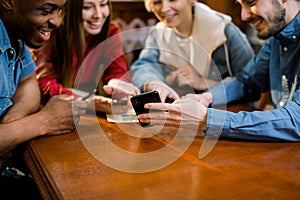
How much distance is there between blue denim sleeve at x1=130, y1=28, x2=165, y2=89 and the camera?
1754 mm

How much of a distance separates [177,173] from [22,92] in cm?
74

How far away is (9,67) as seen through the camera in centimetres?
129

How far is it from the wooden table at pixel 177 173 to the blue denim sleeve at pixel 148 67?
0.64 meters

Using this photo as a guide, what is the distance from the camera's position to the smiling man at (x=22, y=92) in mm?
1152

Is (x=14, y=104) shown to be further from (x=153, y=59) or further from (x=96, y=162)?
(x=153, y=59)

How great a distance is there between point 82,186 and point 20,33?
0.65 m

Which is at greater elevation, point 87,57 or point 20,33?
point 20,33

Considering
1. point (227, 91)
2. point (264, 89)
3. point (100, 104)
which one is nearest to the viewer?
point (100, 104)

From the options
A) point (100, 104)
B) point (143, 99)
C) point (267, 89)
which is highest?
point (143, 99)

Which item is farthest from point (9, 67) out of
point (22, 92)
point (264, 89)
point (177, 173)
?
point (264, 89)

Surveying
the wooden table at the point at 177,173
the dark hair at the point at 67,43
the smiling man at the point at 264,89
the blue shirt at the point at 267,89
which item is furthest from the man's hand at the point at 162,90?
the dark hair at the point at 67,43

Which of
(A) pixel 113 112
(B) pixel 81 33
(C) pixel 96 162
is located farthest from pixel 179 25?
(C) pixel 96 162

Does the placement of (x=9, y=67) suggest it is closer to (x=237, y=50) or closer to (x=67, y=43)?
(x=67, y=43)

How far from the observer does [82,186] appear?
2.78 feet
